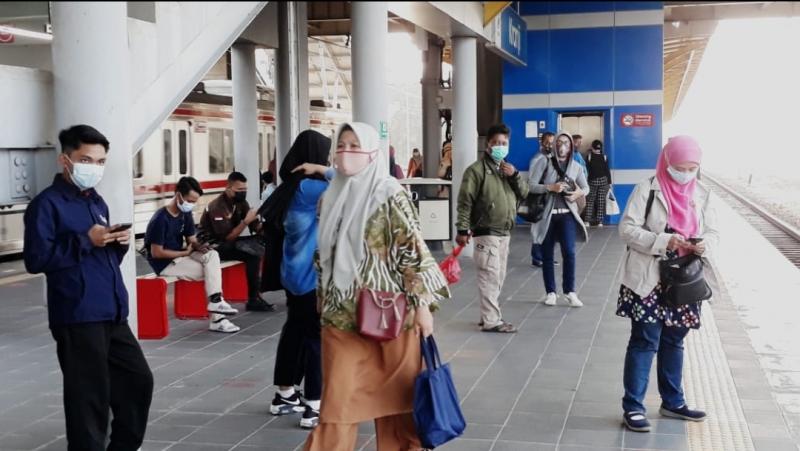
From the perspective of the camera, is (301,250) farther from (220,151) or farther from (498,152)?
(220,151)

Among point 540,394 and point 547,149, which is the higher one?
point 547,149

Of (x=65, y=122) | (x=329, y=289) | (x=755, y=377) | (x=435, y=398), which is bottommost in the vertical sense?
(x=755, y=377)

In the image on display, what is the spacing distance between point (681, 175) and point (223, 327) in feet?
15.0

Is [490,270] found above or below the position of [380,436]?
above

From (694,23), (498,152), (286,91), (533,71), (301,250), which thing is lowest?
(301,250)

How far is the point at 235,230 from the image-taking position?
914cm

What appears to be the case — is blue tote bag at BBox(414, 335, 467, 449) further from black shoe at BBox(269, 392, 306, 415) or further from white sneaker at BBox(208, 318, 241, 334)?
white sneaker at BBox(208, 318, 241, 334)

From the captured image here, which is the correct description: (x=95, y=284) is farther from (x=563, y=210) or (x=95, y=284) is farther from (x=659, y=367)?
(x=563, y=210)

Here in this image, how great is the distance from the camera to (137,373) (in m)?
4.36

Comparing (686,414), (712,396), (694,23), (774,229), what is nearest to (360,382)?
(686,414)

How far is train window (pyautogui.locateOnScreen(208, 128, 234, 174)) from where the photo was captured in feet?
61.5

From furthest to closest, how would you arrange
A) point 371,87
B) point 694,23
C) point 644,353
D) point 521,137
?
point 694,23, point 521,137, point 371,87, point 644,353

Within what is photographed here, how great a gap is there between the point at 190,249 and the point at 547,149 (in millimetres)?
4619

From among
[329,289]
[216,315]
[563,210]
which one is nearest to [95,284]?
[329,289]
